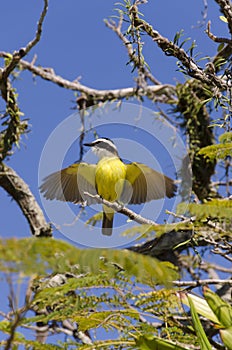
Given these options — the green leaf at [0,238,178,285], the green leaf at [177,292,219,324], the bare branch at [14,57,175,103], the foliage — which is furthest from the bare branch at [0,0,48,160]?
the green leaf at [0,238,178,285]

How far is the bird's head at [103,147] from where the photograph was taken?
3.29 m

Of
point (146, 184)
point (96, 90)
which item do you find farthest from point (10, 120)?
point (146, 184)

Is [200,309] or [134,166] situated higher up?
[134,166]

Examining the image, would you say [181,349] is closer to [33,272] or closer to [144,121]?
[33,272]

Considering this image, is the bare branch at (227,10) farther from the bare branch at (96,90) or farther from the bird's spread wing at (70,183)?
the bare branch at (96,90)

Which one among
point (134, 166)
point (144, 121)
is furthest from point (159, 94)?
point (134, 166)

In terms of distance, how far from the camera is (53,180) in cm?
334

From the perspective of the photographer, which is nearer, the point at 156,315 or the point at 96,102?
the point at 156,315

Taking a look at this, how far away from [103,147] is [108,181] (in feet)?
1.08

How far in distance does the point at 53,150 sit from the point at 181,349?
4.90 ft

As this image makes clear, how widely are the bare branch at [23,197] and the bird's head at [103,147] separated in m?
0.62

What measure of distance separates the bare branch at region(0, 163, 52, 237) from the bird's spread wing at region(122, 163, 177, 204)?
667mm

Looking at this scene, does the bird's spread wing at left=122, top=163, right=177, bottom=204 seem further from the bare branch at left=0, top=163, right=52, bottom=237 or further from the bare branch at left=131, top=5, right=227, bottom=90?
the bare branch at left=131, top=5, right=227, bottom=90

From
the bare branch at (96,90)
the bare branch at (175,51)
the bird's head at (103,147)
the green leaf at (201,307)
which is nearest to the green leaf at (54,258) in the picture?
the green leaf at (201,307)
